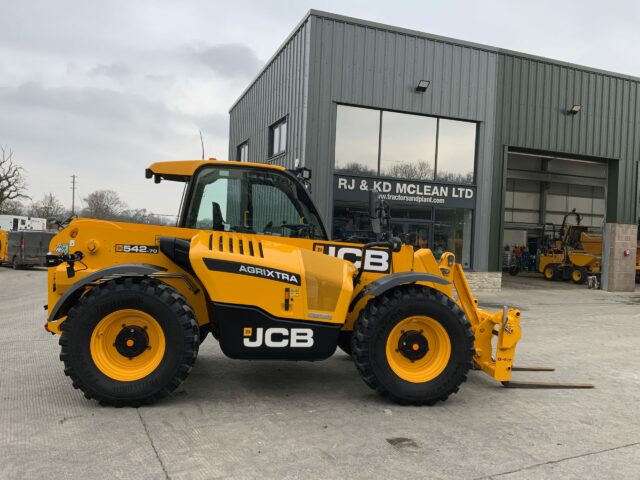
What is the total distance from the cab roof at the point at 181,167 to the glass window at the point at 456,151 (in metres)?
11.1

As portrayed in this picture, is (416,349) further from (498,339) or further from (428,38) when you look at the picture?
(428,38)

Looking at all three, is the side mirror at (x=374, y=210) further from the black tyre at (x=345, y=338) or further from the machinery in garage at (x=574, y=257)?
the machinery in garage at (x=574, y=257)

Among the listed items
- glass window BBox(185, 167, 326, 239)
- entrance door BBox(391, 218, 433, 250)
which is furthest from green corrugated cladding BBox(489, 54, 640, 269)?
glass window BBox(185, 167, 326, 239)

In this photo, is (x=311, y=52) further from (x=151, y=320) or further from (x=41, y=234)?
(x=41, y=234)

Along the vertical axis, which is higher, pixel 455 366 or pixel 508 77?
pixel 508 77

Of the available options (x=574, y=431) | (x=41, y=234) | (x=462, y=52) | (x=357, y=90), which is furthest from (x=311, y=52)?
(x=41, y=234)

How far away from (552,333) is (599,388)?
370cm

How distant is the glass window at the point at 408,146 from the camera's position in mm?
14859

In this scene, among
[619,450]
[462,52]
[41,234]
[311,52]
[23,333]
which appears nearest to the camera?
[619,450]

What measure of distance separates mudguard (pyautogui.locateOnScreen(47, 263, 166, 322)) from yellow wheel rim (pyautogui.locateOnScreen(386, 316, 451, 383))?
2312mm

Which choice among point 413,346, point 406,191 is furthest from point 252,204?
point 406,191

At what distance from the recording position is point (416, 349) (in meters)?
4.66

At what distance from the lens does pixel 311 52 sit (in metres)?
13.6

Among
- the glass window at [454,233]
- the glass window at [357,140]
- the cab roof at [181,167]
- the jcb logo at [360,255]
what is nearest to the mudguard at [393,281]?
the jcb logo at [360,255]
